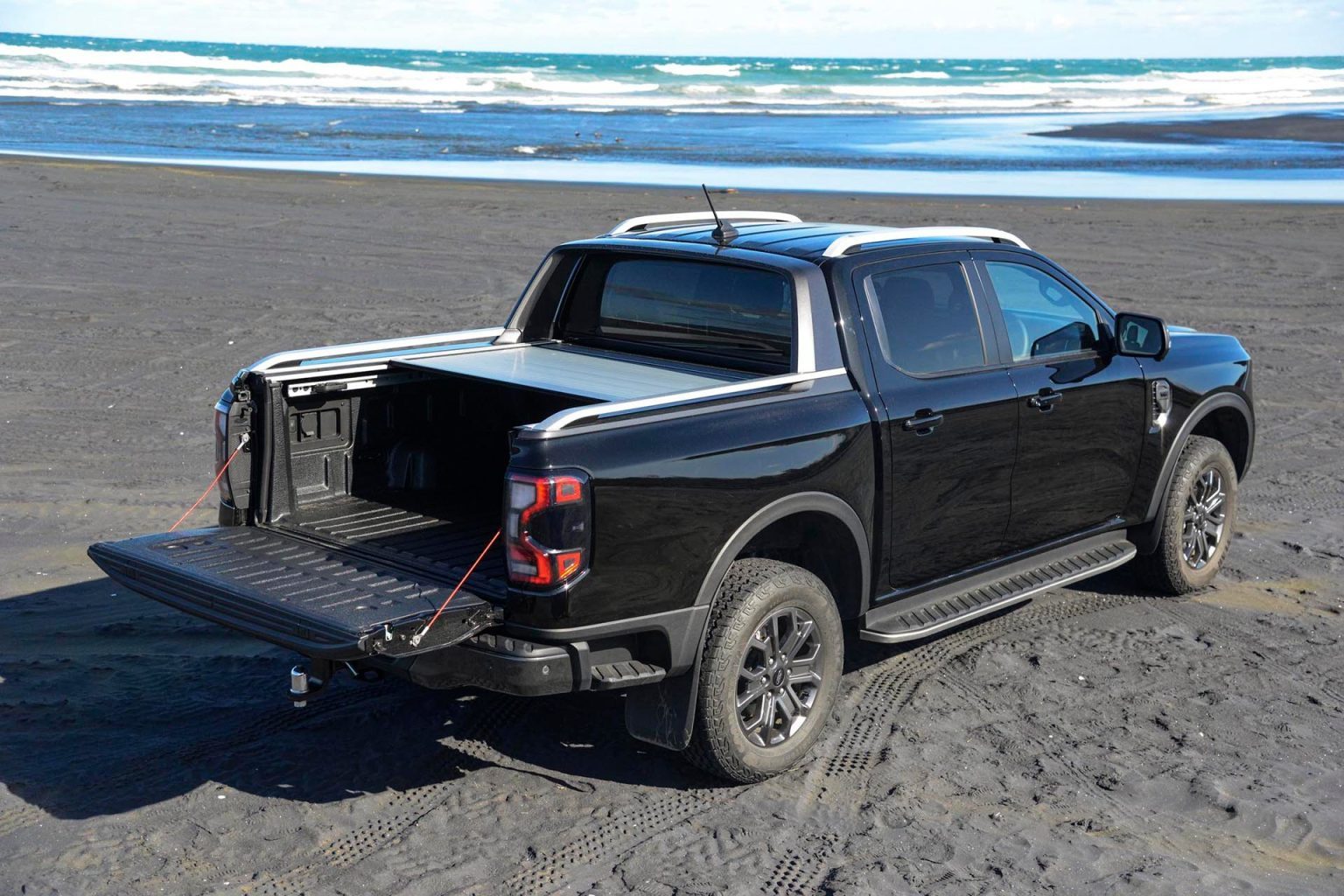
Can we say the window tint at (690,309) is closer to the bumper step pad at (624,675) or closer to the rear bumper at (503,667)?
the bumper step pad at (624,675)

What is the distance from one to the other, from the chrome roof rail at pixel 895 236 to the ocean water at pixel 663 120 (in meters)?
18.9

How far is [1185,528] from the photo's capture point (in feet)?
23.1

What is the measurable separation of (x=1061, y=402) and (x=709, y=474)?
216 cm

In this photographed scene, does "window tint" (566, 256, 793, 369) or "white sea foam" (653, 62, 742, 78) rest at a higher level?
"white sea foam" (653, 62, 742, 78)

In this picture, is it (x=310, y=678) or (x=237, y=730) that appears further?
(x=237, y=730)

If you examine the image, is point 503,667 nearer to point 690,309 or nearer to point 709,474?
point 709,474

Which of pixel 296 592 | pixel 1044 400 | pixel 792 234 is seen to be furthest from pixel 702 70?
pixel 296 592

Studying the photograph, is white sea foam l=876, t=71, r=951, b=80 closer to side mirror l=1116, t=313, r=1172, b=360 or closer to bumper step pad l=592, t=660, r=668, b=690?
side mirror l=1116, t=313, r=1172, b=360

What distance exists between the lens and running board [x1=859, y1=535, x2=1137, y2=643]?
551 cm

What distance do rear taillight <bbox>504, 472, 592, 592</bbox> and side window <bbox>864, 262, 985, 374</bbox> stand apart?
1688 mm

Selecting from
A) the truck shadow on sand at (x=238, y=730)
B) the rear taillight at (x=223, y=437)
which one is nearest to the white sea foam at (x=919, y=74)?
the truck shadow on sand at (x=238, y=730)

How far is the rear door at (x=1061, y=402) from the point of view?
19.7 feet

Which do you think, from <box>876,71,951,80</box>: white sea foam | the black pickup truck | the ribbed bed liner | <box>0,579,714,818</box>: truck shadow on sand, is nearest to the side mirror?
the black pickup truck

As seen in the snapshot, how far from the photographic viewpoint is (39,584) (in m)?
6.78
